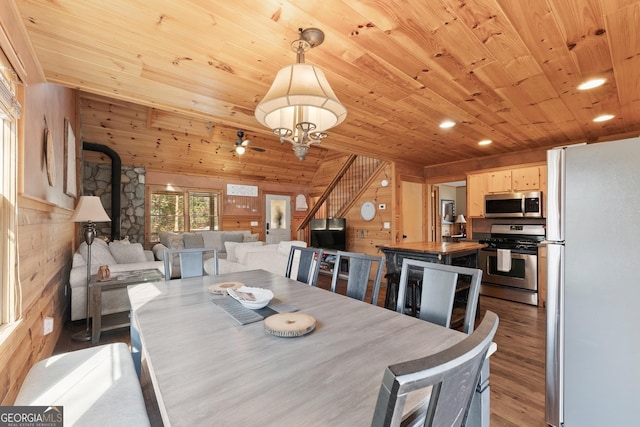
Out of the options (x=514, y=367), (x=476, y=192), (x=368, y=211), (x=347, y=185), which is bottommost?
(x=514, y=367)

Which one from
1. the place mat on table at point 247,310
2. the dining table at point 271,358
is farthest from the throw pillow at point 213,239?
the place mat on table at point 247,310

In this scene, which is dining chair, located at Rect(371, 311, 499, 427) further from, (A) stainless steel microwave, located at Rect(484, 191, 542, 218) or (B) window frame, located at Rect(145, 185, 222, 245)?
(B) window frame, located at Rect(145, 185, 222, 245)

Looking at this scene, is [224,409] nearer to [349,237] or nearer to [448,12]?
[448,12]

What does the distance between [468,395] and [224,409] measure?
2.13ft

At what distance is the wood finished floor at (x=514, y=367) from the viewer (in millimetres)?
1914

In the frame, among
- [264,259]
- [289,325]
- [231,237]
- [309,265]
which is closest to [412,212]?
[264,259]

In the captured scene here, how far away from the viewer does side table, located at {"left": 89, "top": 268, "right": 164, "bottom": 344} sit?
2.96 meters

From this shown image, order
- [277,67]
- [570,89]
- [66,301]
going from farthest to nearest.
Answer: [66,301] → [570,89] → [277,67]

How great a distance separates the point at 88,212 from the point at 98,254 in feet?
3.07

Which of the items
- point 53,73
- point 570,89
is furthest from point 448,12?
point 53,73

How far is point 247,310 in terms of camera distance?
1.65 meters

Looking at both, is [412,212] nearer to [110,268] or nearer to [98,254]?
[110,268]

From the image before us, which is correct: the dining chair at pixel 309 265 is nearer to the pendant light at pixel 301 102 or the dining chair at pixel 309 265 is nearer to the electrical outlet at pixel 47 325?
the pendant light at pixel 301 102

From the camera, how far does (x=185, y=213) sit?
272 inches
